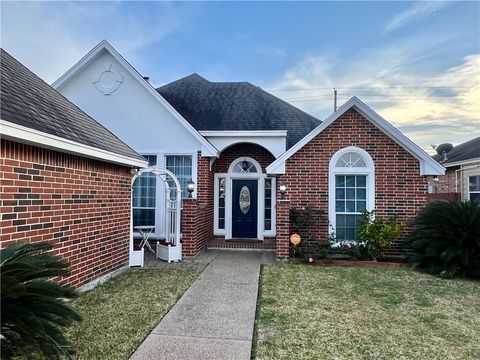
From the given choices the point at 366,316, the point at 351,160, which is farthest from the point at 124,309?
the point at 351,160

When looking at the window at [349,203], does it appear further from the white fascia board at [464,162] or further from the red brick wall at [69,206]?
the white fascia board at [464,162]

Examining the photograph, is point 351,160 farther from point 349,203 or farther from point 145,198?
point 145,198

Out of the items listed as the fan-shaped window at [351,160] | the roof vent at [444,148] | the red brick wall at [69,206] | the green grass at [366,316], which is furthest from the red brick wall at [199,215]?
the roof vent at [444,148]

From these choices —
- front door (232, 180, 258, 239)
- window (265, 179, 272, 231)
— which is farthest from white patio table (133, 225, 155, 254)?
window (265, 179, 272, 231)

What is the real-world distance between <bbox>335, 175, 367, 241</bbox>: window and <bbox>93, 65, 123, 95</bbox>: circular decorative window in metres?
7.51

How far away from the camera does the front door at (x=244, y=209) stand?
12.1 metres

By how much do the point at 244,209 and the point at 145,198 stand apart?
11.5 ft

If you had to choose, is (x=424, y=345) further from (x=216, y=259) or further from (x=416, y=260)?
(x=216, y=259)

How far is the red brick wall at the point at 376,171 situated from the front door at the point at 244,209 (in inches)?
104

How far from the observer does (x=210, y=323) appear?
474 centimetres

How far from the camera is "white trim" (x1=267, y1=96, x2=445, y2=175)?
8.94 meters

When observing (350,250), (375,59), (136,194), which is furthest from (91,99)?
(375,59)

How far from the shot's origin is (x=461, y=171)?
15.5 m

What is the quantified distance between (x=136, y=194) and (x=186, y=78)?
6698mm
